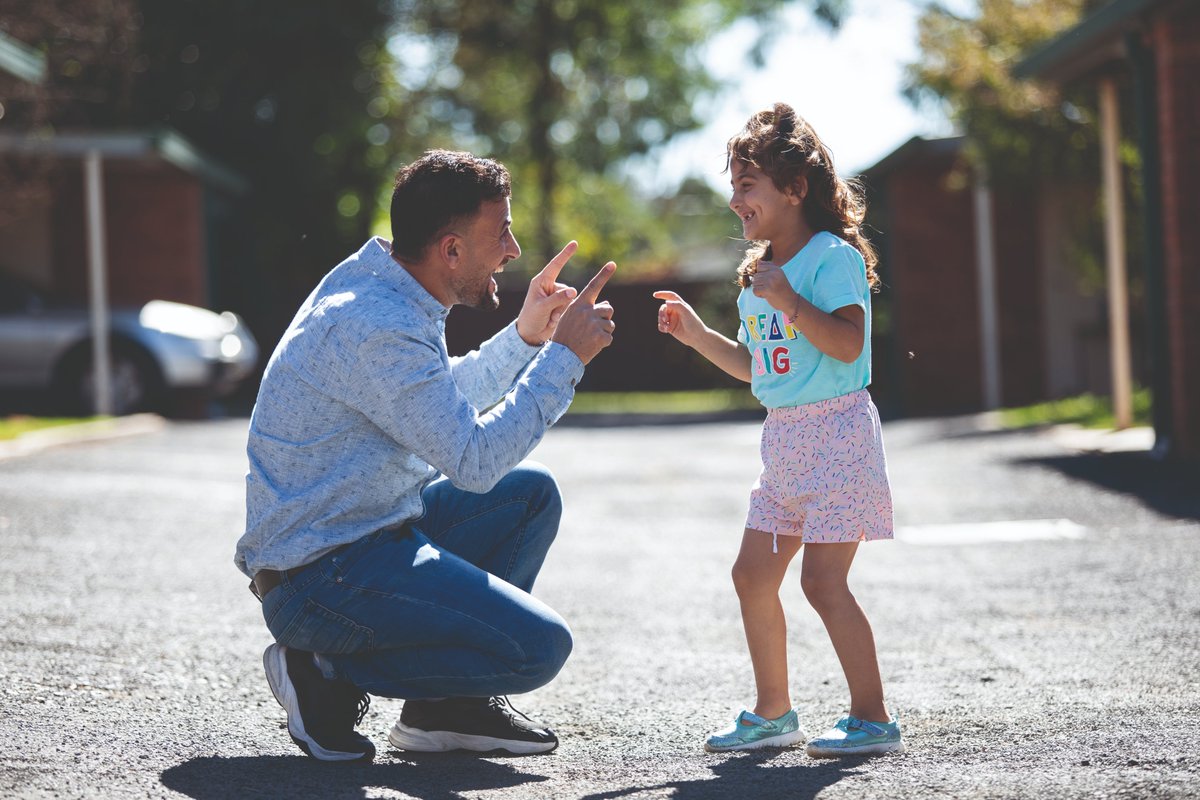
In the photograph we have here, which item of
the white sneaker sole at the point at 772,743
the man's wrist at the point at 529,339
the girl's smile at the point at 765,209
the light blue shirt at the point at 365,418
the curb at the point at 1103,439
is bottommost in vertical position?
the white sneaker sole at the point at 772,743

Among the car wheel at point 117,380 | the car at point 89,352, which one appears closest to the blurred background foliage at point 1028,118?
the car at point 89,352

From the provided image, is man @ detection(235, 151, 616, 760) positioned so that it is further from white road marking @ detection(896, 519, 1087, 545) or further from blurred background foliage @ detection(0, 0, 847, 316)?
blurred background foliage @ detection(0, 0, 847, 316)

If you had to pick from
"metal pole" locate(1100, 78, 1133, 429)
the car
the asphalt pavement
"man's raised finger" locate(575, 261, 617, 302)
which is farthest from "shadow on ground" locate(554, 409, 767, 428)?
"man's raised finger" locate(575, 261, 617, 302)

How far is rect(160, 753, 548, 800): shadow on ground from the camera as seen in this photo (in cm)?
324

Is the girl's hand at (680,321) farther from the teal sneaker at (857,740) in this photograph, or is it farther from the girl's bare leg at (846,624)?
the teal sneaker at (857,740)

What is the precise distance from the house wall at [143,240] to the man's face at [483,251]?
16794 mm

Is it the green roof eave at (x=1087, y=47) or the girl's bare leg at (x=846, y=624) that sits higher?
the green roof eave at (x=1087, y=47)

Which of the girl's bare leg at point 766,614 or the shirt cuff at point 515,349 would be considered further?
the shirt cuff at point 515,349

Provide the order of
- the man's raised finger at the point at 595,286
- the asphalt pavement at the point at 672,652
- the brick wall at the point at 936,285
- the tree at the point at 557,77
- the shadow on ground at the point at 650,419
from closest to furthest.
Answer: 1. the asphalt pavement at the point at 672,652
2. the man's raised finger at the point at 595,286
3. the shadow on ground at the point at 650,419
4. the brick wall at the point at 936,285
5. the tree at the point at 557,77

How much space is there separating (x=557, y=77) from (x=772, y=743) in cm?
3035

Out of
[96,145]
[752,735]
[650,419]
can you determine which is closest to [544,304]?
[752,735]

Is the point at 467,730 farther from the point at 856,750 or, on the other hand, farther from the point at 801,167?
the point at 801,167

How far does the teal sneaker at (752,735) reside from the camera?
3703 millimetres

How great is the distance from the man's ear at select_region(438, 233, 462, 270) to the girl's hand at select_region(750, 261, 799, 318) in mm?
726
